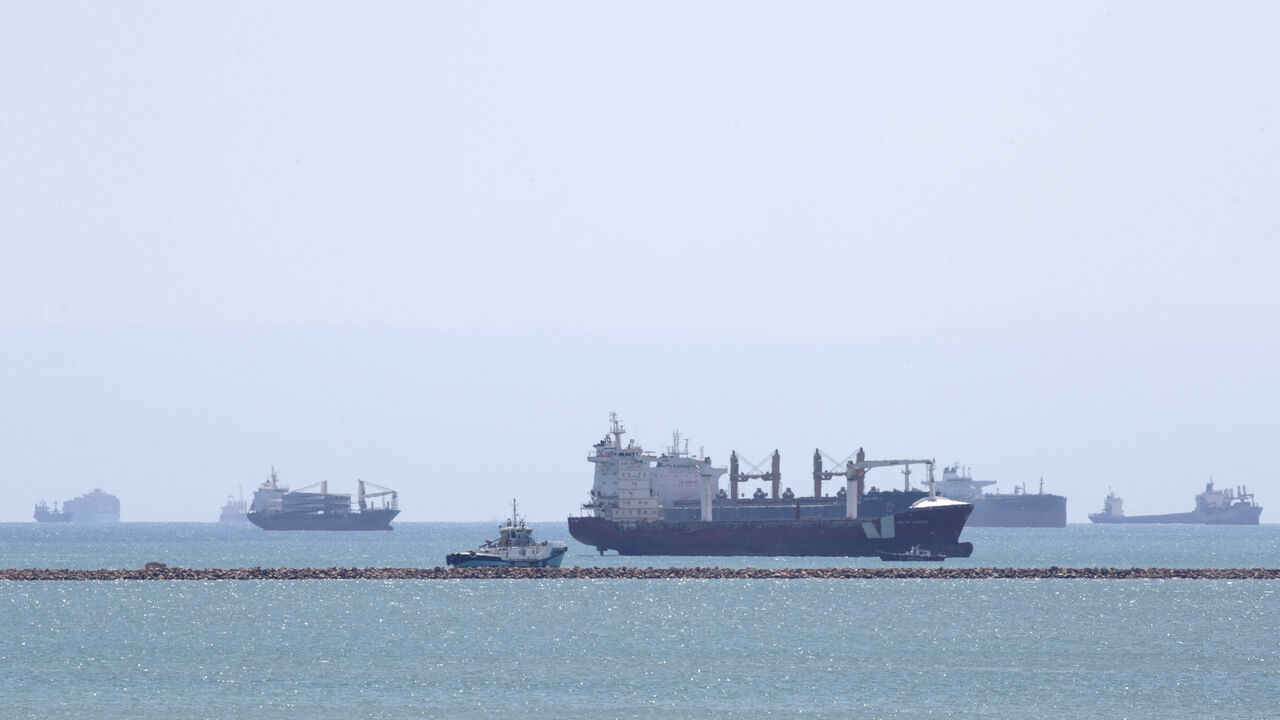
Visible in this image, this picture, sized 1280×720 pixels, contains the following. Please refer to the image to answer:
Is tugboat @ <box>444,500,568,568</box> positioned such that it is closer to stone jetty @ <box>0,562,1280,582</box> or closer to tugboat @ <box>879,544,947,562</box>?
stone jetty @ <box>0,562,1280,582</box>

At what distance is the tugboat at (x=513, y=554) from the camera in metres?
104

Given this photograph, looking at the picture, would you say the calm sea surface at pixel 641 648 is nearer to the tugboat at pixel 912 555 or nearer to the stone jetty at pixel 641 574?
the stone jetty at pixel 641 574

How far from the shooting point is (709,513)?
437 ft

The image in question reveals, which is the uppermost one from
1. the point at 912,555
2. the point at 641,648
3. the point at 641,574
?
the point at 912,555

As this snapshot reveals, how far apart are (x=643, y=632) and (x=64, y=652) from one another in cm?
2124

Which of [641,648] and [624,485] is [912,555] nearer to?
[624,485]

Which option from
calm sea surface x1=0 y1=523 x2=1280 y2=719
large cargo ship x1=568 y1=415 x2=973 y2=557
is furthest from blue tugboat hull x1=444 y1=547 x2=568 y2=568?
large cargo ship x1=568 y1=415 x2=973 y2=557

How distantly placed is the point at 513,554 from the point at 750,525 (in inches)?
970

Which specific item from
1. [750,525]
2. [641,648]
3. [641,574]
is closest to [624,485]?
[750,525]

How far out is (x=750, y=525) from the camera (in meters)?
124

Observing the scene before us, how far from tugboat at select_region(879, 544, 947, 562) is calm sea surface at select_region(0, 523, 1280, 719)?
2073cm

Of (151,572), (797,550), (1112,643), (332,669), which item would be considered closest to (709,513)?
(797,550)

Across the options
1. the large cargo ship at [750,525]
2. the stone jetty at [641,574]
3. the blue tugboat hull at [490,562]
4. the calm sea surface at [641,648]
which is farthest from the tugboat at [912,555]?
the blue tugboat hull at [490,562]

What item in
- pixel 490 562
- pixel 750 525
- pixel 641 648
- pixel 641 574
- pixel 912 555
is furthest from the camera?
pixel 750 525
